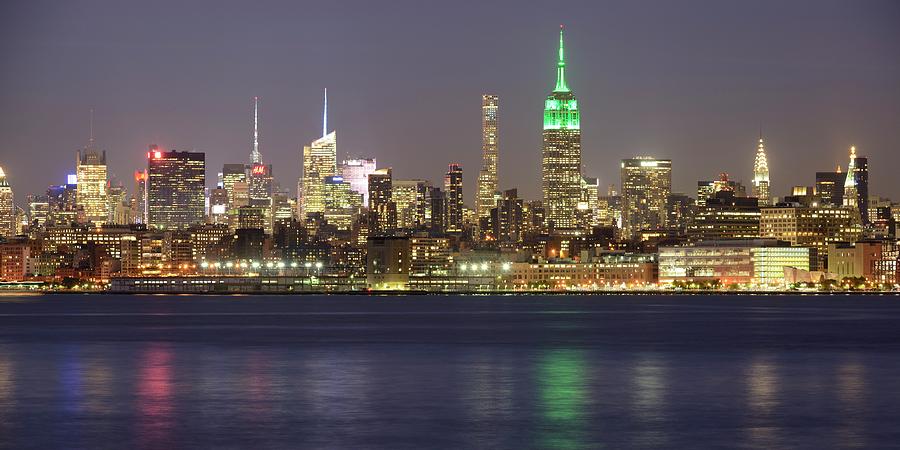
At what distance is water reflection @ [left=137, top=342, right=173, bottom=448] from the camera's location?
39.2 meters

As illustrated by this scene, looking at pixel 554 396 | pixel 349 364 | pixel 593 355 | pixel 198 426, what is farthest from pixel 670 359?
pixel 198 426

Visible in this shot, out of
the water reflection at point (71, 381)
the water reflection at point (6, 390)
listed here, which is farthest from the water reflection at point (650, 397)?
the water reflection at point (6, 390)

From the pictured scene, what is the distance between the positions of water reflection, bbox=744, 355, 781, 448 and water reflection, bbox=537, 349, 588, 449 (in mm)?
4562

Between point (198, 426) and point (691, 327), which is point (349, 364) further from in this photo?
point (691, 327)

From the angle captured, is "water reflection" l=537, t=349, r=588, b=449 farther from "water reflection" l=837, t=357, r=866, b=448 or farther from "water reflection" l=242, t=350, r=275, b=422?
"water reflection" l=242, t=350, r=275, b=422

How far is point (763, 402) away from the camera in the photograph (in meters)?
47.5

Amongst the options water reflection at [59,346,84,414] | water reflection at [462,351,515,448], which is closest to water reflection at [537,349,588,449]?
water reflection at [462,351,515,448]

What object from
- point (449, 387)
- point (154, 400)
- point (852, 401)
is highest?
point (449, 387)

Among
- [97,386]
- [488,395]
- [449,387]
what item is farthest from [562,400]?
[97,386]

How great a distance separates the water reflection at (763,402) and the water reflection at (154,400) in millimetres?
15129

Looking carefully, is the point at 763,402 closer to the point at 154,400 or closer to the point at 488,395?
the point at 488,395

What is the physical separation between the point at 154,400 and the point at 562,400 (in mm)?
12762

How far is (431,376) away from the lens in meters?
56.6

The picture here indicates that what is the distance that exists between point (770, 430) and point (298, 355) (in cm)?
3198
